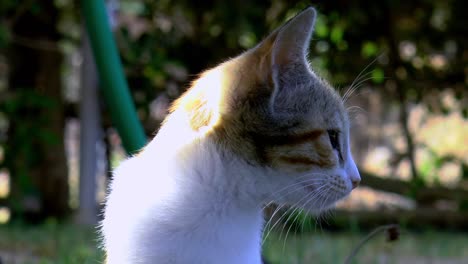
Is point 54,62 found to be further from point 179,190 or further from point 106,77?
point 179,190

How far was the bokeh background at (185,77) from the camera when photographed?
15.3 feet

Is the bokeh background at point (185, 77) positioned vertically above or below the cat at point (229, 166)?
below

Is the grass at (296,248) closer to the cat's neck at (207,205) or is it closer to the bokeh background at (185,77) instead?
the bokeh background at (185,77)

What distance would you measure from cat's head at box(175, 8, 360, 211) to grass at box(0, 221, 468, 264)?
3.74ft

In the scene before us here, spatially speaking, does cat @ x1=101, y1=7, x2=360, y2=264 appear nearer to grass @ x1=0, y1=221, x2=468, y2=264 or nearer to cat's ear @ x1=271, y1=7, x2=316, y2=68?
cat's ear @ x1=271, y1=7, x2=316, y2=68

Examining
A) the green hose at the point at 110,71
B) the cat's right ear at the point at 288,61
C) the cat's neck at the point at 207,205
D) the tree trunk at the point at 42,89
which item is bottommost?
the tree trunk at the point at 42,89

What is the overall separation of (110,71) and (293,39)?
1.29m

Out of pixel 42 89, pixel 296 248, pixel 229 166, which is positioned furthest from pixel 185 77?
pixel 229 166

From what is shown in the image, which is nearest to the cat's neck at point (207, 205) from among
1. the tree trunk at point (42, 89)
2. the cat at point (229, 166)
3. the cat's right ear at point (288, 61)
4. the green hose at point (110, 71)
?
the cat at point (229, 166)

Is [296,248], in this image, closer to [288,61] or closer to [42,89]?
[288,61]

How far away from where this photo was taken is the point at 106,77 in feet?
9.72

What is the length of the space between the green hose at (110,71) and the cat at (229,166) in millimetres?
975

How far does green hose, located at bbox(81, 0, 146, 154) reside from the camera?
2926 millimetres

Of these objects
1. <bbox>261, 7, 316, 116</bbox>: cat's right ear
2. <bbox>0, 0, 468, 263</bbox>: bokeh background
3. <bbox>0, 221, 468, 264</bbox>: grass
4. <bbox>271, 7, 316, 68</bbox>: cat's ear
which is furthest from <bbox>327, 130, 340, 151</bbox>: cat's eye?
<bbox>0, 0, 468, 263</bbox>: bokeh background
